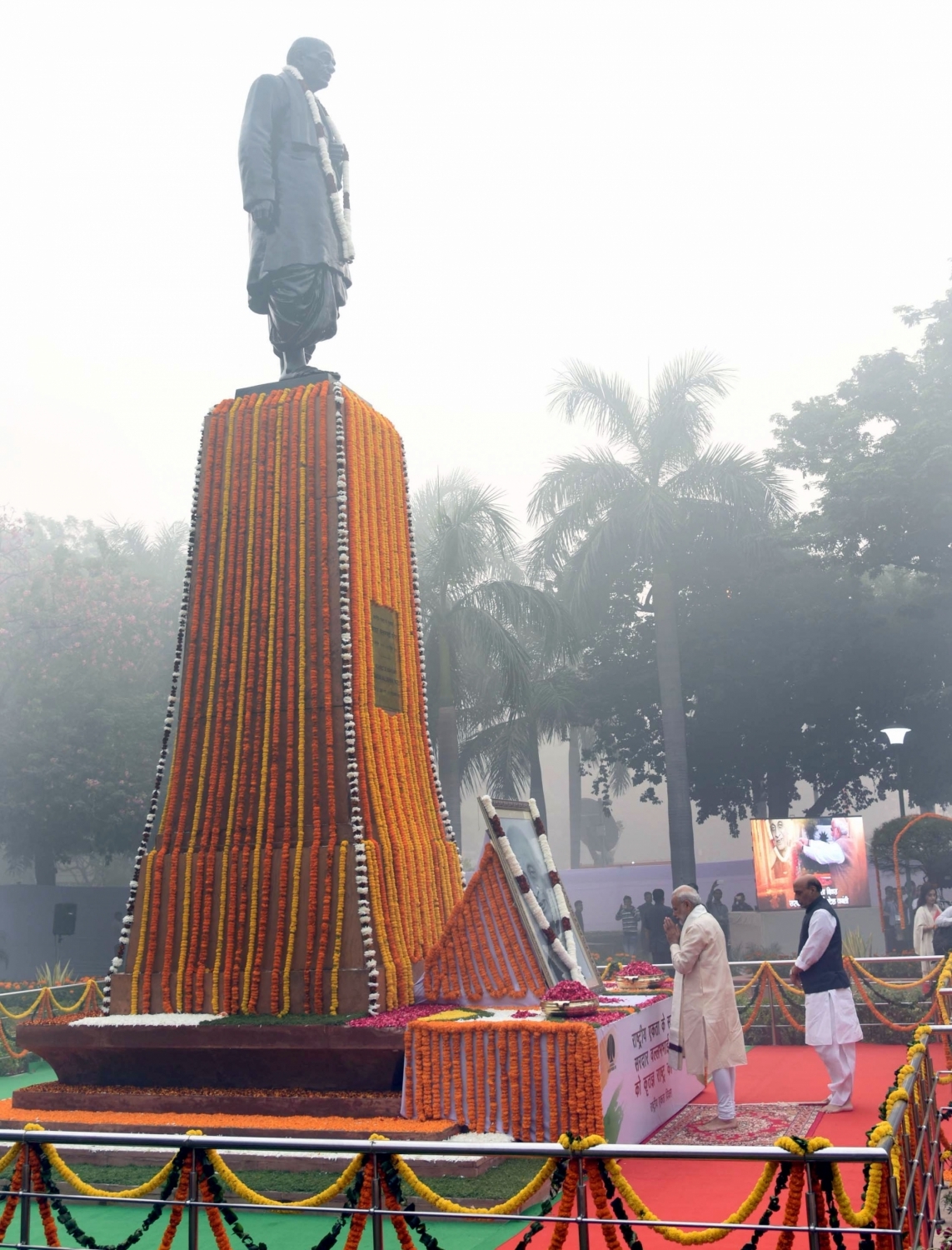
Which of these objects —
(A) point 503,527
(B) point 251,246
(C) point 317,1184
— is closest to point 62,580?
(A) point 503,527

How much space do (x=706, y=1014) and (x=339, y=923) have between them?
2501 mm

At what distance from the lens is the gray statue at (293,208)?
9.99 m

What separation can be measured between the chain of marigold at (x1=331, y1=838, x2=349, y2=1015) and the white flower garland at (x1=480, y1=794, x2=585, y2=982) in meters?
1.03

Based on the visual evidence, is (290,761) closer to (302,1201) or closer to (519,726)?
(302,1201)

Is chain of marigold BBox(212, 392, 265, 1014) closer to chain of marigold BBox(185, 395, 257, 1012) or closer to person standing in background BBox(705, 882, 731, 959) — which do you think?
chain of marigold BBox(185, 395, 257, 1012)

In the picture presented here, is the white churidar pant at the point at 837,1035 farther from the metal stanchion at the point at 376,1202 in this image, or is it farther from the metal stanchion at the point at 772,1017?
the metal stanchion at the point at 376,1202

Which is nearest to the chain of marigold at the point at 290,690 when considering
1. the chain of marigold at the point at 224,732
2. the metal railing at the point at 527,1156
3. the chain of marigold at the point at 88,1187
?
the chain of marigold at the point at 224,732

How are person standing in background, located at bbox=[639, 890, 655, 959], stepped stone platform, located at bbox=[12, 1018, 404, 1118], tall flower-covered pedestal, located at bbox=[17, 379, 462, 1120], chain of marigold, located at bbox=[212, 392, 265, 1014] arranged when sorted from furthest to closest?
person standing in background, located at bbox=[639, 890, 655, 959] → chain of marigold, located at bbox=[212, 392, 265, 1014] → tall flower-covered pedestal, located at bbox=[17, 379, 462, 1120] → stepped stone platform, located at bbox=[12, 1018, 404, 1118]

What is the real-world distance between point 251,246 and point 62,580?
16.7m

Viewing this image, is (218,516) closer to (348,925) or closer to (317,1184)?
(348,925)

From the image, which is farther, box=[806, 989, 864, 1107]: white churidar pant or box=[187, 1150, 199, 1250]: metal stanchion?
box=[806, 989, 864, 1107]: white churidar pant

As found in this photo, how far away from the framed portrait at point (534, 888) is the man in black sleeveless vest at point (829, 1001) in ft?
5.01

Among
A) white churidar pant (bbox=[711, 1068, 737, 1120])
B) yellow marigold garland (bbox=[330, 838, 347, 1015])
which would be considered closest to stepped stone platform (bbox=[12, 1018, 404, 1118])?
yellow marigold garland (bbox=[330, 838, 347, 1015])

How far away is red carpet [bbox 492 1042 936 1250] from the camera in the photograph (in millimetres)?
5672
